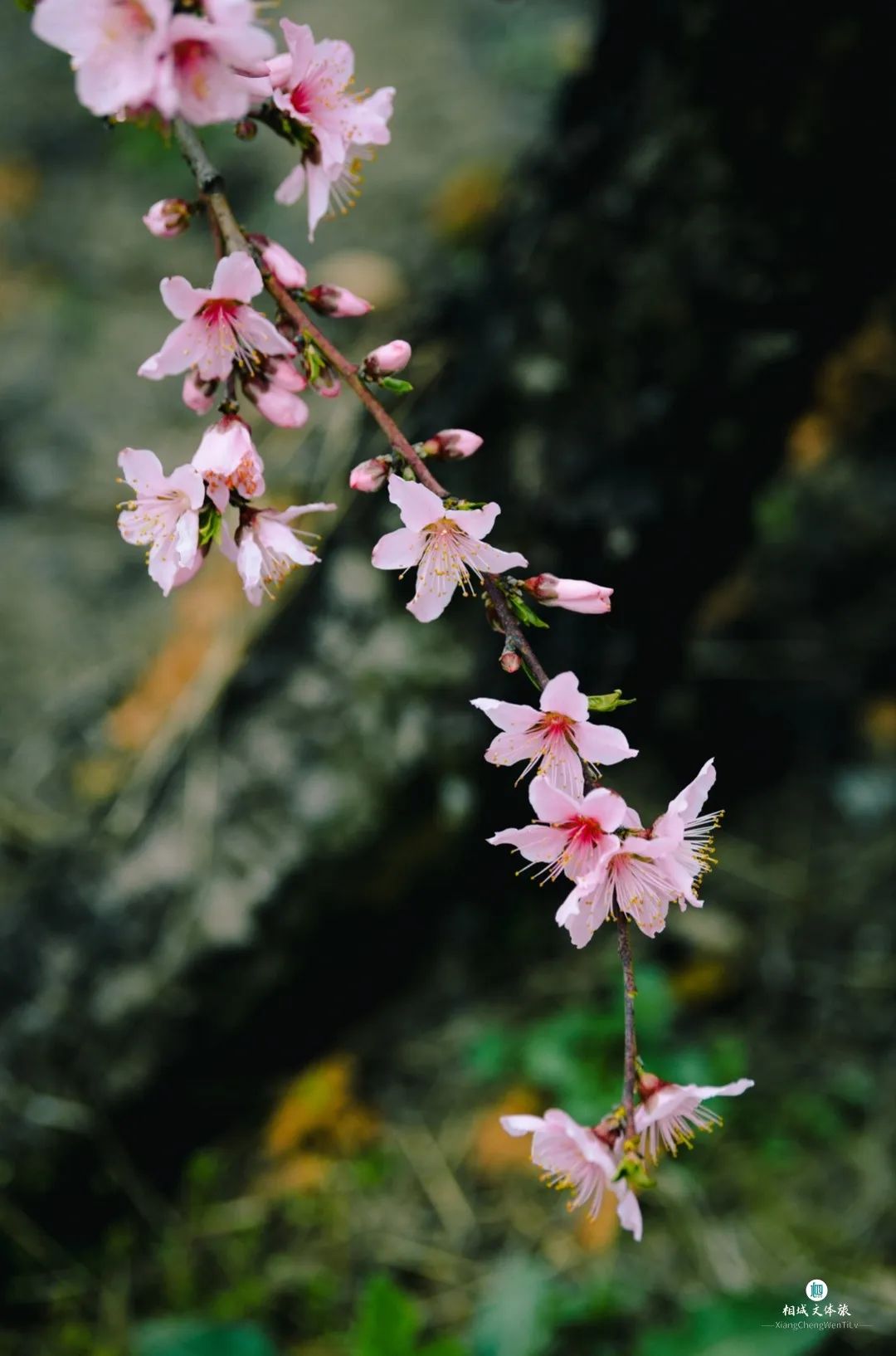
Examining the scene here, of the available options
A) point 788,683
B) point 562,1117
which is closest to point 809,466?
point 788,683

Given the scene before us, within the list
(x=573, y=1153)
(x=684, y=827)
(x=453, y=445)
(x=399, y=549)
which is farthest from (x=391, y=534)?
(x=573, y=1153)

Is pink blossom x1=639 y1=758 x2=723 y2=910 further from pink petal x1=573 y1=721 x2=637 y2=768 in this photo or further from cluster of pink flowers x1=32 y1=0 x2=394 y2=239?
cluster of pink flowers x1=32 y1=0 x2=394 y2=239

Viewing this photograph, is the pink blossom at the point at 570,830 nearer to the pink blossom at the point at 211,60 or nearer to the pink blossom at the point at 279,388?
the pink blossom at the point at 279,388

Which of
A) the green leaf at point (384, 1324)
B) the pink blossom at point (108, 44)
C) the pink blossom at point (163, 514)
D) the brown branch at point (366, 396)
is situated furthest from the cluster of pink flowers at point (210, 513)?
the green leaf at point (384, 1324)

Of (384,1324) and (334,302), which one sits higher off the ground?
(334,302)

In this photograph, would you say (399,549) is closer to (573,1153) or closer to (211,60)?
(211,60)

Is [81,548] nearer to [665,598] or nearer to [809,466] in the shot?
[665,598]

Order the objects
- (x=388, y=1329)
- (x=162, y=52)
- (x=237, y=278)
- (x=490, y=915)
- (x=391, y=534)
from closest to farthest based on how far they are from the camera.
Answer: (x=162, y=52)
(x=237, y=278)
(x=391, y=534)
(x=388, y=1329)
(x=490, y=915)

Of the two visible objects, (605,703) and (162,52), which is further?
(605,703)
